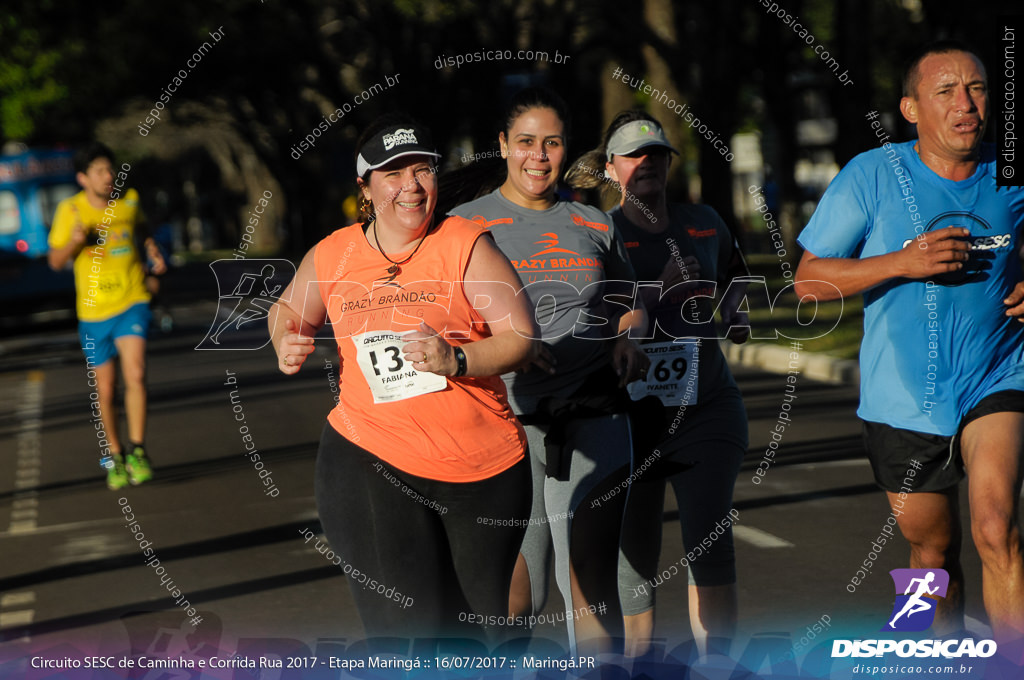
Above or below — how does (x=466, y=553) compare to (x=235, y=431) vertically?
above

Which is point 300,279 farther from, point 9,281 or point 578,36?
point 578,36

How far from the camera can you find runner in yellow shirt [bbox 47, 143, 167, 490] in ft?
29.5

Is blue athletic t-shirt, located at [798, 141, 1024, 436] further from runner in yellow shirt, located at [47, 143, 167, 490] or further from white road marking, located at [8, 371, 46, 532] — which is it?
runner in yellow shirt, located at [47, 143, 167, 490]

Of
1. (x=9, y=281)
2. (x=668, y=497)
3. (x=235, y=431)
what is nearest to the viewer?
(x=668, y=497)

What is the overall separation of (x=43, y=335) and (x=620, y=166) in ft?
73.0

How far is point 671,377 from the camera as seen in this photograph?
5059mm

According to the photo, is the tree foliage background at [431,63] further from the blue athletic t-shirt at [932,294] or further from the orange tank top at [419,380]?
the orange tank top at [419,380]

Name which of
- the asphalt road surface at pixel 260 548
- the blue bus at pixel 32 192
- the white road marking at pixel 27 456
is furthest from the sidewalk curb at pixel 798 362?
the blue bus at pixel 32 192

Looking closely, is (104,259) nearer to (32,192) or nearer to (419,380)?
(419,380)

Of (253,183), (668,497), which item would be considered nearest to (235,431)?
(668,497)

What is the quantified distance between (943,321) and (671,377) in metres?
→ 1.04

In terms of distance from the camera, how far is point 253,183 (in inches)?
2267

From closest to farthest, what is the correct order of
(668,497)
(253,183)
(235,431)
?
1. (668,497)
2. (235,431)
3. (253,183)

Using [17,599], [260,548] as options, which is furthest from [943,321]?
[17,599]
